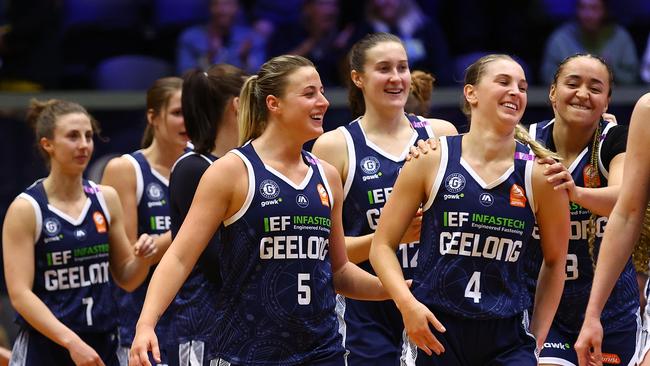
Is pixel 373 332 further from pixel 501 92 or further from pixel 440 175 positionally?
pixel 501 92

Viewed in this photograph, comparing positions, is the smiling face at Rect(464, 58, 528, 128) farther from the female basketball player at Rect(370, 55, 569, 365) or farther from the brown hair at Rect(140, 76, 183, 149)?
the brown hair at Rect(140, 76, 183, 149)

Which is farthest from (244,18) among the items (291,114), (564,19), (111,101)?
(291,114)

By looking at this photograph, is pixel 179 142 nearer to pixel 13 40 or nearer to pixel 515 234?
pixel 515 234

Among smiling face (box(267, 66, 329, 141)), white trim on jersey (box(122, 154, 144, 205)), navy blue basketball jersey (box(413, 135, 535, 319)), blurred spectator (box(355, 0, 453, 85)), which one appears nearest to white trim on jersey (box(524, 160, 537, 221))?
navy blue basketball jersey (box(413, 135, 535, 319))

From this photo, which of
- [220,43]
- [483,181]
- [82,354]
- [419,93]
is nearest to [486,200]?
[483,181]

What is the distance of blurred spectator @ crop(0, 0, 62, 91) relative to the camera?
35.6 feet

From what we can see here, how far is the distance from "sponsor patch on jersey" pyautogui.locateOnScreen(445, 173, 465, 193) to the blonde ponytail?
13.8 inches

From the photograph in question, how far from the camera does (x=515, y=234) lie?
5.06 metres

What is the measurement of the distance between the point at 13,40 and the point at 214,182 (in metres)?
6.50

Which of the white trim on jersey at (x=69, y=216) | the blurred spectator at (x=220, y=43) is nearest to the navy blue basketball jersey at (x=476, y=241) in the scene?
the white trim on jersey at (x=69, y=216)

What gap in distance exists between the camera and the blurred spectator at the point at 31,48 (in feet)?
35.6

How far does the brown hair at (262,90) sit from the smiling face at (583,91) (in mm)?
1395

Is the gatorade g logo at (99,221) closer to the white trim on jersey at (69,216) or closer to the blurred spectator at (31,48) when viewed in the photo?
the white trim on jersey at (69,216)

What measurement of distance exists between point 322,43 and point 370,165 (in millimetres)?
5116
